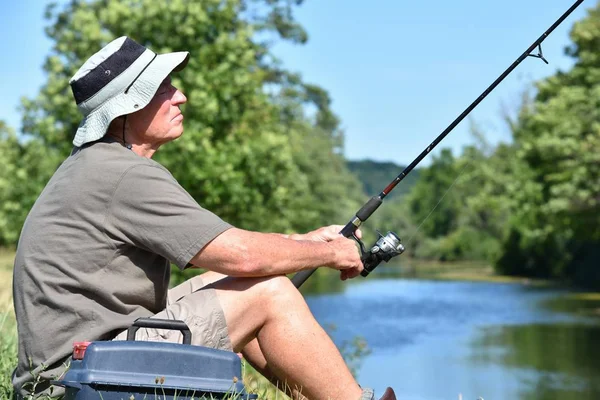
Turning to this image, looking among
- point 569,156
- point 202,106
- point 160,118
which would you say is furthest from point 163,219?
point 569,156

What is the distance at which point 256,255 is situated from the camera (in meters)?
2.65

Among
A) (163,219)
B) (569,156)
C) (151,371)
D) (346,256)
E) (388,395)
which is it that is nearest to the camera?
(151,371)

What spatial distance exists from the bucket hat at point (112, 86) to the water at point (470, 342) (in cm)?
403

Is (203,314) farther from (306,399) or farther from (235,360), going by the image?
(306,399)

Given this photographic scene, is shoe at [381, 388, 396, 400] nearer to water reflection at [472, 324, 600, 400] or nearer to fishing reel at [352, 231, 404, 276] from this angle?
fishing reel at [352, 231, 404, 276]

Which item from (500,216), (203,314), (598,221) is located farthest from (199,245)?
(500,216)

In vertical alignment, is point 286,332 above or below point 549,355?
above

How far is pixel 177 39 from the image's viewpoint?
15.3 metres

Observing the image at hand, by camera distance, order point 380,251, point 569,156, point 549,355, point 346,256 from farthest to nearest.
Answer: point 569,156
point 549,355
point 380,251
point 346,256

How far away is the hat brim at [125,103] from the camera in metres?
2.76

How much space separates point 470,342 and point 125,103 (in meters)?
14.1

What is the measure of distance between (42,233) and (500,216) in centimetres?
4863

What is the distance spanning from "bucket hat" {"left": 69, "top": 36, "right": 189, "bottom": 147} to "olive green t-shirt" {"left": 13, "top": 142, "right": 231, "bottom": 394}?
13 cm

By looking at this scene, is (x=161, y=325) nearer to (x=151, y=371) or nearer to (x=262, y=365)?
(x=151, y=371)
